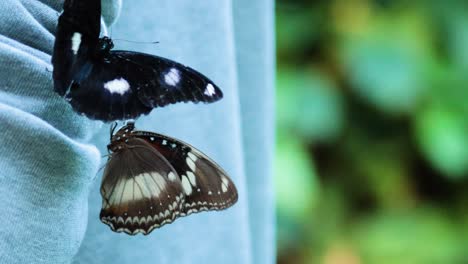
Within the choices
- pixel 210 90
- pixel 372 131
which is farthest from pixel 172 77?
pixel 372 131

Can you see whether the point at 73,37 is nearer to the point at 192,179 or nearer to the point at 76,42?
the point at 76,42

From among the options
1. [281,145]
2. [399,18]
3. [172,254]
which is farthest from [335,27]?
[172,254]

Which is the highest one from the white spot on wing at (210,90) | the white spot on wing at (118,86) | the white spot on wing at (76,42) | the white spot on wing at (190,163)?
the white spot on wing at (76,42)

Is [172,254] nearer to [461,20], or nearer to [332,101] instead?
[332,101]

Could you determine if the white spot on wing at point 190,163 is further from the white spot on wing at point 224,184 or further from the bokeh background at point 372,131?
the bokeh background at point 372,131

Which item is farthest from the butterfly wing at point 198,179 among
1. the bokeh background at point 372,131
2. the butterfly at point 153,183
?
the bokeh background at point 372,131

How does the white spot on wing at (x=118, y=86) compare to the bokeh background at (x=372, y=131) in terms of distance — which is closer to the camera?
the white spot on wing at (x=118, y=86)

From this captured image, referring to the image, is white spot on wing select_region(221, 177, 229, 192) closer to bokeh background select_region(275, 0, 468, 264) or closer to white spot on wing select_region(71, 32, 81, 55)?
white spot on wing select_region(71, 32, 81, 55)
